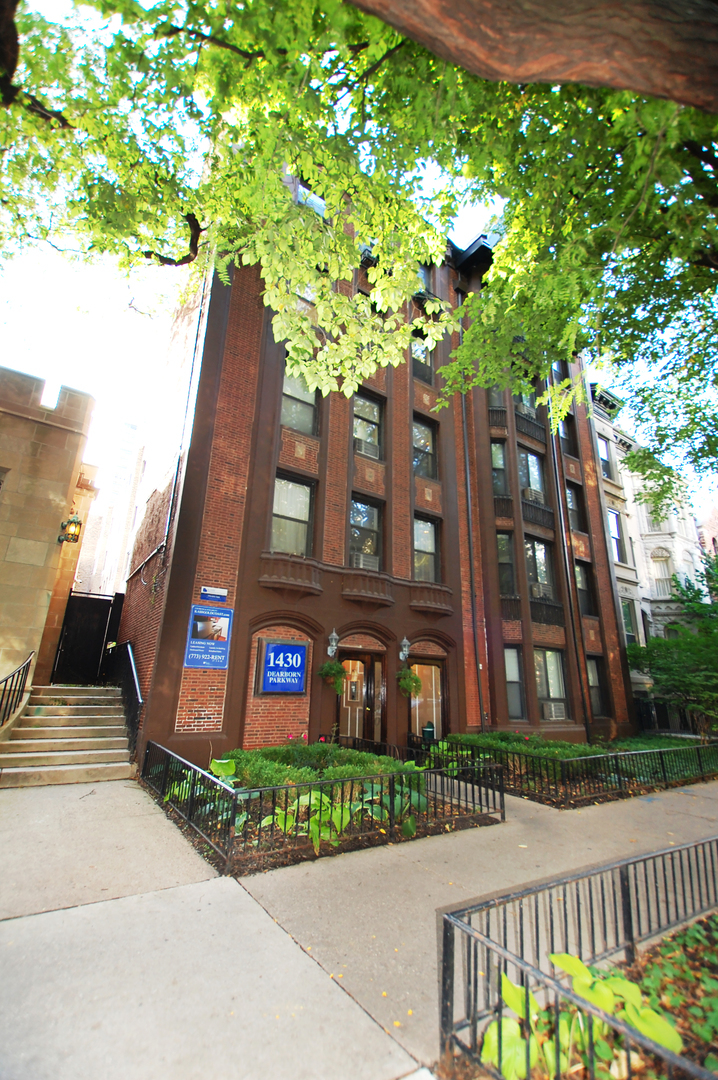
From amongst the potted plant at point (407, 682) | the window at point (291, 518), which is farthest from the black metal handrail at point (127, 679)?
the potted plant at point (407, 682)

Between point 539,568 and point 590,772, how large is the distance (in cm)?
848

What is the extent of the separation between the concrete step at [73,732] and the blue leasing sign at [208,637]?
7.24ft

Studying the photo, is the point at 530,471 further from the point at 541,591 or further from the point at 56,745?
the point at 56,745

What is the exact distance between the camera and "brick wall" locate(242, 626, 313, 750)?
10.6 metres

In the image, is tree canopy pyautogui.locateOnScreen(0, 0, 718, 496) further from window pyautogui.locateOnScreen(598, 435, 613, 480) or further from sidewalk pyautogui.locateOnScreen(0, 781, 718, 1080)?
window pyautogui.locateOnScreen(598, 435, 613, 480)

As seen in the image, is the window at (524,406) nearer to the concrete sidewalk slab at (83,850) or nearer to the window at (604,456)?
the window at (604,456)

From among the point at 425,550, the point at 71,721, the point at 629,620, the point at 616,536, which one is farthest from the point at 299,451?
the point at 629,620

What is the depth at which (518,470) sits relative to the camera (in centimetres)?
1802

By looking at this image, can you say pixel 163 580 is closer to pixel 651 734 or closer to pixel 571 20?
pixel 571 20

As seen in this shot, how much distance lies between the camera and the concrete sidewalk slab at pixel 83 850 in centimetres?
460

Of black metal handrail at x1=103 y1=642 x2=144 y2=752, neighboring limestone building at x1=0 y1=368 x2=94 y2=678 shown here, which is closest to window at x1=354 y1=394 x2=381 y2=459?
neighboring limestone building at x1=0 y1=368 x2=94 y2=678

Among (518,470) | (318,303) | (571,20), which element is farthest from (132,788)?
(518,470)

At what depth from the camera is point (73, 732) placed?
974 cm

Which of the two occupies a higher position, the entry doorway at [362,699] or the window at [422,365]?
the window at [422,365]
